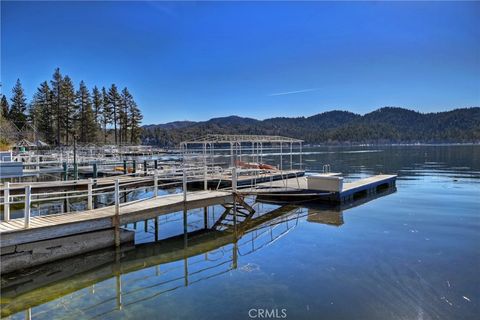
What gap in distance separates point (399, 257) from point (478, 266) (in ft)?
5.50

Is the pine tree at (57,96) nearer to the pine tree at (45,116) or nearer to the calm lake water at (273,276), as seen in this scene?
the pine tree at (45,116)

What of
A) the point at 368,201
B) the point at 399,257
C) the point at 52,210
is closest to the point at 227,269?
the point at 399,257

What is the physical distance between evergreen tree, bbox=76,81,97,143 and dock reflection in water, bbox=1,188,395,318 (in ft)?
Result: 182

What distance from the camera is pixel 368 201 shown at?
59.4 ft

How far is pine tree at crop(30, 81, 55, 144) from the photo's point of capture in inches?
2270

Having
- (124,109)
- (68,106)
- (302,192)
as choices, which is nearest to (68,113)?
(68,106)

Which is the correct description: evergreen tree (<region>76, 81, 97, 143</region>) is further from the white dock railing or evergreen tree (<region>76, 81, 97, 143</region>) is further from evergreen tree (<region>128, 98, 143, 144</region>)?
the white dock railing

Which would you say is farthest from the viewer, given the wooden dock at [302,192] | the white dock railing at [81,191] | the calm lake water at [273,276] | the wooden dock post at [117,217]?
the wooden dock at [302,192]

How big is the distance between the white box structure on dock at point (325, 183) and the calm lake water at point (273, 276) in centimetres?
346

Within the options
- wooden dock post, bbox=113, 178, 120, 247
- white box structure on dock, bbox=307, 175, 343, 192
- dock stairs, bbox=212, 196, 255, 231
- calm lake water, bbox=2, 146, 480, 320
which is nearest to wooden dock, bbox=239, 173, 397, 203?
white box structure on dock, bbox=307, 175, 343, 192

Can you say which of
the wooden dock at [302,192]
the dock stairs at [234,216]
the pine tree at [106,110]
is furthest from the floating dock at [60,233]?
the pine tree at [106,110]

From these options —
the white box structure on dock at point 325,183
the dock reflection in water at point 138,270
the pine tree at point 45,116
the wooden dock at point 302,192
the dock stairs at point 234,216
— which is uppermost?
the pine tree at point 45,116

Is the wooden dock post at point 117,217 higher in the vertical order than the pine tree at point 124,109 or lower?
lower

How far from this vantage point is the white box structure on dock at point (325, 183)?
16.5m
